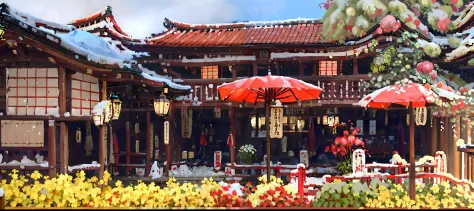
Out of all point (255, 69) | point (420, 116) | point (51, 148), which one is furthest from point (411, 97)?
point (255, 69)

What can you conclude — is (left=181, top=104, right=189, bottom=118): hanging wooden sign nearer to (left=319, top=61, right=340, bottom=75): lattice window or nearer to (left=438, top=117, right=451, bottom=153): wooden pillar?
(left=319, top=61, right=340, bottom=75): lattice window

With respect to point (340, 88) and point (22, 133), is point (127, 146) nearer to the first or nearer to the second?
point (22, 133)

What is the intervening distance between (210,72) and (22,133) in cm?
888

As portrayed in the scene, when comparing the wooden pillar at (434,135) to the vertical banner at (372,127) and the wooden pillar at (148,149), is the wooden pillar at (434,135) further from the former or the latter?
the wooden pillar at (148,149)

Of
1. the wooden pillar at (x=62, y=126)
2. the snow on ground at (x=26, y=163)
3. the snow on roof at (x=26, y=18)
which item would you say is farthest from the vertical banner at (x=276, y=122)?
the snow on roof at (x=26, y=18)

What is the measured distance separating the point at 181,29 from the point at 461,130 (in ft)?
45.7

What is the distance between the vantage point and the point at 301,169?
1098cm

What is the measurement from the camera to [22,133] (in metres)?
13.5

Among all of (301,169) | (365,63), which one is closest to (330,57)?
(365,63)

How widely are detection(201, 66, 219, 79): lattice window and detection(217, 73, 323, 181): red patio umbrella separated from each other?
28.7 ft

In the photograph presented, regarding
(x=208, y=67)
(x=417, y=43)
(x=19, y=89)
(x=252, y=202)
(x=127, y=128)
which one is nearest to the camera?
(x=252, y=202)

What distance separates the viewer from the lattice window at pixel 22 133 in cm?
1341

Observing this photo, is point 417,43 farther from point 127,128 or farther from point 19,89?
point 19,89

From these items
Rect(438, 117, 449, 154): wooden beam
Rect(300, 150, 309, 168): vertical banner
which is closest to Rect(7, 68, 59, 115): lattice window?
Rect(300, 150, 309, 168): vertical banner
